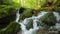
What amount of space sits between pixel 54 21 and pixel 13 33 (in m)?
2.97

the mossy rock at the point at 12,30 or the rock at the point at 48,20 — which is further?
the rock at the point at 48,20

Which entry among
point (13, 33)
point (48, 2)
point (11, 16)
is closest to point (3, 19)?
point (11, 16)

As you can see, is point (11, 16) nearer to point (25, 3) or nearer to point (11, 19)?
point (11, 19)

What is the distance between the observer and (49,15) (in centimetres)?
955

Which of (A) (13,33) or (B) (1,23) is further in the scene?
(B) (1,23)

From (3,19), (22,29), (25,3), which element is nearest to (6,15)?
(3,19)

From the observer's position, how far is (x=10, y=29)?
7.87 m

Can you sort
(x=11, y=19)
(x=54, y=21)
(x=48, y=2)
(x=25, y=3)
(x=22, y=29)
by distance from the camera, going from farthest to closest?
1. (x=25, y=3)
2. (x=48, y=2)
3. (x=11, y=19)
4. (x=54, y=21)
5. (x=22, y=29)

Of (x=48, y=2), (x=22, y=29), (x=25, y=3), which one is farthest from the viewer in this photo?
(x=25, y=3)

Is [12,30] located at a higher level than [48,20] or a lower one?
lower

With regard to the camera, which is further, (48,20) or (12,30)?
(48,20)

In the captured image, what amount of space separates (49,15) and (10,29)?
9.42 feet

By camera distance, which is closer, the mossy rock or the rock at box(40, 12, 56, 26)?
the mossy rock

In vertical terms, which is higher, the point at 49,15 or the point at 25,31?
the point at 49,15
